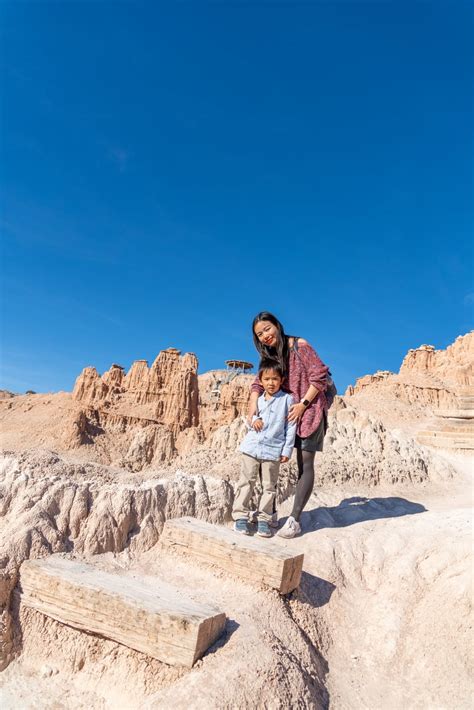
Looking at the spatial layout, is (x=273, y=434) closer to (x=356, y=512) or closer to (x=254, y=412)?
(x=254, y=412)

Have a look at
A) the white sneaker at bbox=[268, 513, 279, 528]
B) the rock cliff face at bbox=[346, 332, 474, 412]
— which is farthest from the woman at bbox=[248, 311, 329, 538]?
the rock cliff face at bbox=[346, 332, 474, 412]

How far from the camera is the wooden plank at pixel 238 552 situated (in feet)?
A: 11.5

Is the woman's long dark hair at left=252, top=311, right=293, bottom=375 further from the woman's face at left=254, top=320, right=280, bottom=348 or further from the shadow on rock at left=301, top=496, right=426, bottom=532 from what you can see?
the shadow on rock at left=301, top=496, right=426, bottom=532

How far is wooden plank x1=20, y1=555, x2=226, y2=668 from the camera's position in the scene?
2.69m

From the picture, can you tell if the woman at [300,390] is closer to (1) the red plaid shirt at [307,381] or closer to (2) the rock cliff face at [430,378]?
(1) the red plaid shirt at [307,381]

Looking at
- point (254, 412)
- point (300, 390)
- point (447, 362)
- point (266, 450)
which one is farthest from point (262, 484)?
point (447, 362)

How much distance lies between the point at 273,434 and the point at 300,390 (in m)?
0.57

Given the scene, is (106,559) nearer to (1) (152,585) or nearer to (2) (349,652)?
(1) (152,585)

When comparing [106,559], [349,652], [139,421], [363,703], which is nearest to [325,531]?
[349,652]

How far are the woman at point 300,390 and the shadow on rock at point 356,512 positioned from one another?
63 cm

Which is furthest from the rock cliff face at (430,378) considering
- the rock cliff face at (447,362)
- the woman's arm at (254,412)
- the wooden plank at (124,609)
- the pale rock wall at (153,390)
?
the wooden plank at (124,609)

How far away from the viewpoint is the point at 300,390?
470 cm

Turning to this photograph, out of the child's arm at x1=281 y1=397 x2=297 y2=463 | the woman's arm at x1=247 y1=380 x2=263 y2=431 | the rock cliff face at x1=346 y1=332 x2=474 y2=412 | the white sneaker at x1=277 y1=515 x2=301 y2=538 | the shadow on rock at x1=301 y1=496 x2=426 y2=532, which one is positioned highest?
the rock cliff face at x1=346 y1=332 x2=474 y2=412

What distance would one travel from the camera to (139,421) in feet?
111
